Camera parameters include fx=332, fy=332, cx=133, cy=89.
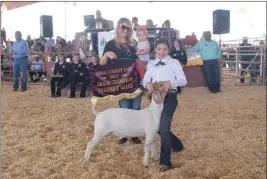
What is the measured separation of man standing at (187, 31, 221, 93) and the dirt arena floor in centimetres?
158

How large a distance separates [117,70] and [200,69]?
548 centimetres

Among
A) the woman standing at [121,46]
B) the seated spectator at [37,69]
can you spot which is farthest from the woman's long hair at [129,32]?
the seated spectator at [37,69]

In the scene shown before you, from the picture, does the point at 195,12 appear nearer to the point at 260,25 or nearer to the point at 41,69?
the point at 260,25

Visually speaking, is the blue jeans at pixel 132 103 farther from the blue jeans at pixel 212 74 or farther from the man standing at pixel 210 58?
the blue jeans at pixel 212 74

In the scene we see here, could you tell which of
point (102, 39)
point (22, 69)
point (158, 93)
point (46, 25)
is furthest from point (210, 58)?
point (158, 93)

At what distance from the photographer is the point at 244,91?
7.27 meters

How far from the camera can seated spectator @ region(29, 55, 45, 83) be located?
27.9 feet

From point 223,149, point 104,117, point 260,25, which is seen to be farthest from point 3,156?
point 260,25

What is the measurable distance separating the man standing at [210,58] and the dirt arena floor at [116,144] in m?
1.58

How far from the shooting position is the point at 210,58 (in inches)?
Result: 277

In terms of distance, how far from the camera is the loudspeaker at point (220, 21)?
8695 millimetres

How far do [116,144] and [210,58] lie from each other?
Answer: 14.2 ft

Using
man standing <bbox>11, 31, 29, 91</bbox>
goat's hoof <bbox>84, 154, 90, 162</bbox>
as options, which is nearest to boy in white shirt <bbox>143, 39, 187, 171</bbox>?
goat's hoof <bbox>84, 154, 90, 162</bbox>

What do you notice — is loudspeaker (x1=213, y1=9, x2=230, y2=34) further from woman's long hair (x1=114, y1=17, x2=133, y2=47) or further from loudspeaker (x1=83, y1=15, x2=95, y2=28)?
woman's long hair (x1=114, y1=17, x2=133, y2=47)
